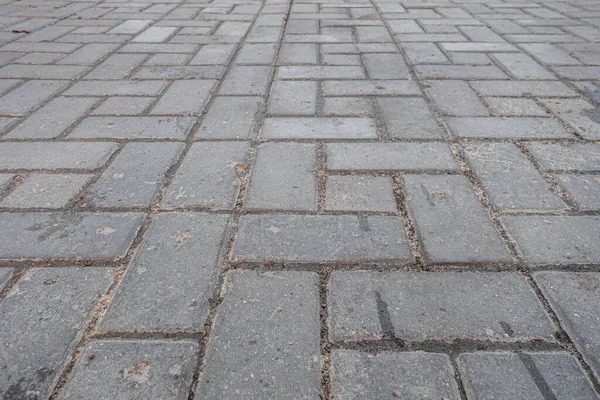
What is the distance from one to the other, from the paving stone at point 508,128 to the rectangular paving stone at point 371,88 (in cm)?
49

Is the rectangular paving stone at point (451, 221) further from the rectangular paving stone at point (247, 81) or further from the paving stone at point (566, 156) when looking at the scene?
the rectangular paving stone at point (247, 81)

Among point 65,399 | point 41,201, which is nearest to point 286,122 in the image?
point 41,201

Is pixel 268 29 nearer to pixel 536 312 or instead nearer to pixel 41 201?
pixel 41 201

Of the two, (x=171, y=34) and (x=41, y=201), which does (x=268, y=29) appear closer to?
(x=171, y=34)

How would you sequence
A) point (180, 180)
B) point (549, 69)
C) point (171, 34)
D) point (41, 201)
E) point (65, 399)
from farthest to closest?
1. point (171, 34)
2. point (549, 69)
3. point (180, 180)
4. point (41, 201)
5. point (65, 399)

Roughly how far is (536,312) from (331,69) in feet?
7.84

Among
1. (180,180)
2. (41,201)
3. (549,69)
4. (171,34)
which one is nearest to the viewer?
(41,201)

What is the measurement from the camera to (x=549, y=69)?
3232 millimetres

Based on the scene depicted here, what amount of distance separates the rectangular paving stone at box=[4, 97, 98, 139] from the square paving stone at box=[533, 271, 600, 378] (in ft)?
7.55

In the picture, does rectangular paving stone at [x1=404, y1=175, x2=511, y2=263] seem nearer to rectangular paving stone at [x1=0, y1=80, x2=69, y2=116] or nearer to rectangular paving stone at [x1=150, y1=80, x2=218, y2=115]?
rectangular paving stone at [x1=150, y1=80, x2=218, y2=115]

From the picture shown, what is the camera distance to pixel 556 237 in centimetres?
160

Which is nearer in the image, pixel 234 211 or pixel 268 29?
pixel 234 211

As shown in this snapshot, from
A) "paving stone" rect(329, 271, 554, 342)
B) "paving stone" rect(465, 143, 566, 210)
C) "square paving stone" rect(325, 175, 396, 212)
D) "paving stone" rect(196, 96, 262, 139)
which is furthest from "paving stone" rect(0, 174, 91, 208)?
"paving stone" rect(465, 143, 566, 210)

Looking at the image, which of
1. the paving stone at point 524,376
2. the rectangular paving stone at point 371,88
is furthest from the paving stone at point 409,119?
the paving stone at point 524,376
